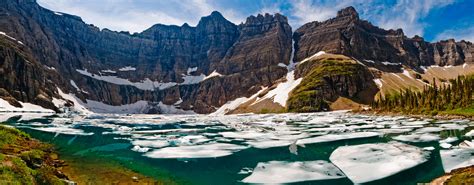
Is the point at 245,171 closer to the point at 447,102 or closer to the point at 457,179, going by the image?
the point at 457,179

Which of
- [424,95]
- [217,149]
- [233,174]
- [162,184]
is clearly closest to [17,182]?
[162,184]

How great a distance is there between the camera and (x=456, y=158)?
1070 inches

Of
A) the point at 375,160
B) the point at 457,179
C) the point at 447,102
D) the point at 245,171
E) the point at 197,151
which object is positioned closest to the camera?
the point at 457,179

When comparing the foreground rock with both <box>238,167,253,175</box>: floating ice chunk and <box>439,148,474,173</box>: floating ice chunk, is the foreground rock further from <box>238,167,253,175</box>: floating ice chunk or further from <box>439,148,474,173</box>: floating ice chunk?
<box>238,167,253,175</box>: floating ice chunk

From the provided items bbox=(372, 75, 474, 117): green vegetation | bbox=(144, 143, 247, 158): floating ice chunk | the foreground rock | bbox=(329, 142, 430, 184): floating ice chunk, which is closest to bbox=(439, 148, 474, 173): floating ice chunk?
bbox=(329, 142, 430, 184): floating ice chunk

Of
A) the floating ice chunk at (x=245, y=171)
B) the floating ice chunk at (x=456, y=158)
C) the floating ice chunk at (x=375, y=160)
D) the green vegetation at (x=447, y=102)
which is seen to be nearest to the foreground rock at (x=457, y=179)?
the floating ice chunk at (x=456, y=158)

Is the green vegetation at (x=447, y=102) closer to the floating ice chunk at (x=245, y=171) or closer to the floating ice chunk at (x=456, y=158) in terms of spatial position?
the floating ice chunk at (x=456, y=158)

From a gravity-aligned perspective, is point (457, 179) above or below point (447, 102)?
below

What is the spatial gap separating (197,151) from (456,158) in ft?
76.5

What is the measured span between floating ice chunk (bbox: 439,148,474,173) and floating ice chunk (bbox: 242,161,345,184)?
791 centimetres

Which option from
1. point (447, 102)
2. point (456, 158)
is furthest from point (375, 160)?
point (447, 102)

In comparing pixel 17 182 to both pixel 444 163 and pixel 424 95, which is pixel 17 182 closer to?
pixel 444 163

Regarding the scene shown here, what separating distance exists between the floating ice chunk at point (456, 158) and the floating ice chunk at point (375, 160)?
1.45 m

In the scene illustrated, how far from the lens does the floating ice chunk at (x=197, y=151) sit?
3403 cm
